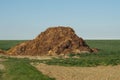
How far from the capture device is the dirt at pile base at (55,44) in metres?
65.4

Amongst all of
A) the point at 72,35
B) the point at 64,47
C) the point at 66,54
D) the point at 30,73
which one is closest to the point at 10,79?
the point at 30,73

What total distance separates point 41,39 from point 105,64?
31008 mm

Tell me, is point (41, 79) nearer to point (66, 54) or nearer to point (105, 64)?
point (105, 64)

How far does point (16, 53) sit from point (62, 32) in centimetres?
931

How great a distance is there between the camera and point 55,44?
2704 inches

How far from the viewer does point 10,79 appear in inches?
1119

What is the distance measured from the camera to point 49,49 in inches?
2677

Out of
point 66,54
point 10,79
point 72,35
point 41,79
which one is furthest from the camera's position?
point 72,35

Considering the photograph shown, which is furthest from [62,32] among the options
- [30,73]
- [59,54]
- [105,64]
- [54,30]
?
[30,73]

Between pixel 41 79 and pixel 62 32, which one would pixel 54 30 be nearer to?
pixel 62 32

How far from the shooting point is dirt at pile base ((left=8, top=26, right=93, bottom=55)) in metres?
65.4

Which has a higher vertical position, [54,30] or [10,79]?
[54,30]

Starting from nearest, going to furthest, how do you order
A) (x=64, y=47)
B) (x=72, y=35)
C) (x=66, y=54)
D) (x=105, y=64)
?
(x=105, y=64) < (x=66, y=54) < (x=64, y=47) < (x=72, y=35)

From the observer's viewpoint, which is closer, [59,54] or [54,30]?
[59,54]
